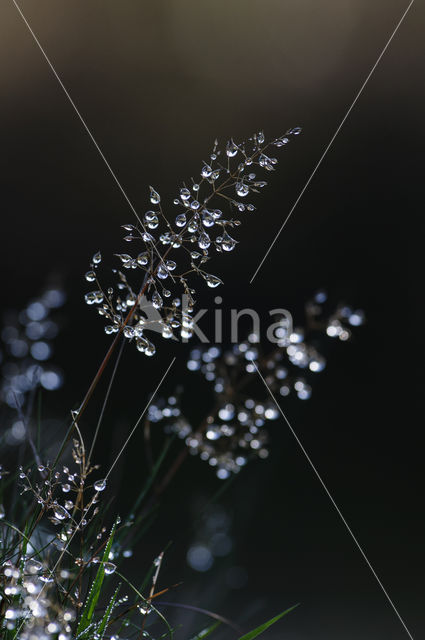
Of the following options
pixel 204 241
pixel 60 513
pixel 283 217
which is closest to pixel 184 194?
pixel 204 241

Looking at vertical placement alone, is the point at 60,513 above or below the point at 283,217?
below

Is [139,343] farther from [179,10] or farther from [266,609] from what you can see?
[179,10]

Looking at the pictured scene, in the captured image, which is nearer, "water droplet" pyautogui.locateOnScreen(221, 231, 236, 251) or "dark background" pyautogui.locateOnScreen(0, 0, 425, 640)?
"water droplet" pyautogui.locateOnScreen(221, 231, 236, 251)

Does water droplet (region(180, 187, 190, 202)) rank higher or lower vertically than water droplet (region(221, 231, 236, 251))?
higher

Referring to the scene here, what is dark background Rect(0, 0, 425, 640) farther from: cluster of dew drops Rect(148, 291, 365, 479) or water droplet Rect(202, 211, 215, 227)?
water droplet Rect(202, 211, 215, 227)

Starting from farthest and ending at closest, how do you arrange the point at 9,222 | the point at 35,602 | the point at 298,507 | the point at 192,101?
1. the point at 192,101
2. the point at 9,222
3. the point at 298,507
4. the point at 35,602

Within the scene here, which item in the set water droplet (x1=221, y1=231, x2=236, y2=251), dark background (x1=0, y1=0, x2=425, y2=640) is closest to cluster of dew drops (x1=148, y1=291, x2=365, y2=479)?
water droplet (x1=221, y1=231, x2=236, y2=251)

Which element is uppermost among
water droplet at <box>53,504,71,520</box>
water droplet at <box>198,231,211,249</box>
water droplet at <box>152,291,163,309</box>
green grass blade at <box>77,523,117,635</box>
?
water droplet at <box>198,231,211,249</box>

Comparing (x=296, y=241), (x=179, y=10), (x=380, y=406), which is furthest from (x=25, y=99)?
(x=380, y=406)

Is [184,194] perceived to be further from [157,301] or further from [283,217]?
[283,217]
